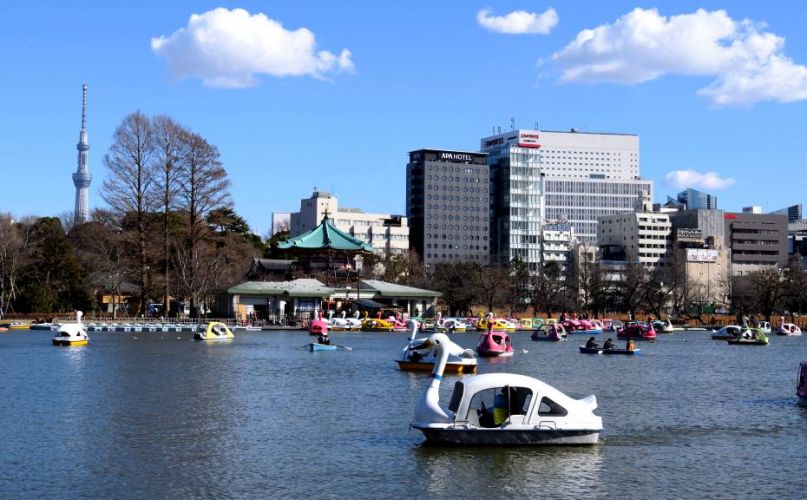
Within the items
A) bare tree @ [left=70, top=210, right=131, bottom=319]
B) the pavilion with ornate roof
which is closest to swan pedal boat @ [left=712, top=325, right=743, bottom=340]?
the pavilion with ornate roof

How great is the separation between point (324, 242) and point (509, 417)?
91637 mm

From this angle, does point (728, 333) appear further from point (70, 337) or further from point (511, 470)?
point (511, 470)

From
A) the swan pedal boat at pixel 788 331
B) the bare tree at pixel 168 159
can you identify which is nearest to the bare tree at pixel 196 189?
the bare tree at pixel 168 159

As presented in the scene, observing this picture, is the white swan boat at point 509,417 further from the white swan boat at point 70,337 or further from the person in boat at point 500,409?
the white swan boat at point 70,337

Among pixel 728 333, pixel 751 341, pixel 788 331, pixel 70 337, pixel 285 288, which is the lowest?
pixel 70 337

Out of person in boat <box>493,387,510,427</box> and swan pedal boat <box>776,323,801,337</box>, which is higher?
swan pedal boat <box>776,323,801,337</box>

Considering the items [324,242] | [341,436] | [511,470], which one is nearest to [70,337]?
[341,436]

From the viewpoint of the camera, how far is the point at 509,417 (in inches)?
1035

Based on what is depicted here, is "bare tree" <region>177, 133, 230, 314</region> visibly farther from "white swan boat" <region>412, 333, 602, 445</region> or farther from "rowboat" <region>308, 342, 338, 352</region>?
"white swan boat" <region>412, 333, 602, 445</region>

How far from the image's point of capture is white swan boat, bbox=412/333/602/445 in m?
26.1

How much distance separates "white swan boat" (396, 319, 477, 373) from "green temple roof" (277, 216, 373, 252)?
65.9 m

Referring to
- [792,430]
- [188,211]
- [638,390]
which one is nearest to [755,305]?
[188,211]

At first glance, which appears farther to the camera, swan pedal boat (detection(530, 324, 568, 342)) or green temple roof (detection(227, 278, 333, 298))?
green temple roof (detection(227, 278, 333, 298))

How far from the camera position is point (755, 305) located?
13525cm
